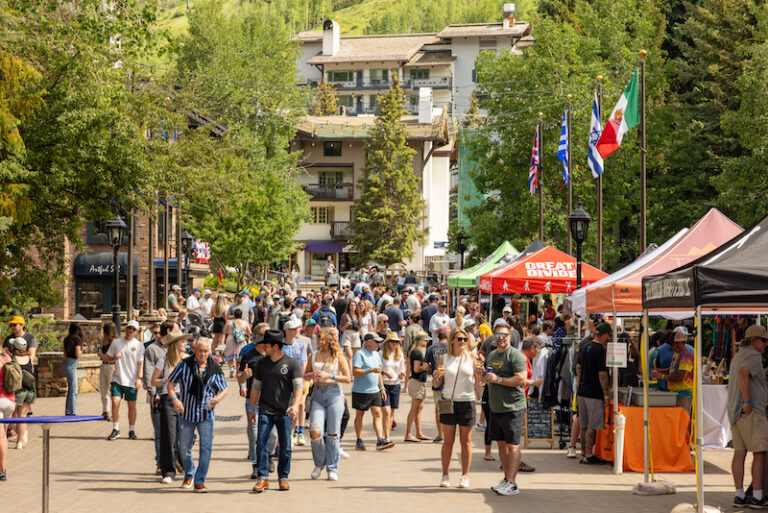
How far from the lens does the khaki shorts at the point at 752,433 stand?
1056 centimetres

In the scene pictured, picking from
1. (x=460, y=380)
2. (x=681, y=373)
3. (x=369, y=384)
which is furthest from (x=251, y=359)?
(x=681, y=373)

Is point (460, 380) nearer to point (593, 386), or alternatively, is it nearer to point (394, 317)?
point (593, 386)

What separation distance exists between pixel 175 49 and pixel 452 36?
9352 cm

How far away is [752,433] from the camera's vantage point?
34.8ft

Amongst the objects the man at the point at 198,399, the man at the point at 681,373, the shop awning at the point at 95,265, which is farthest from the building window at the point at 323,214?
the man at the point at 198,399

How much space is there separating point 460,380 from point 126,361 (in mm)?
6028

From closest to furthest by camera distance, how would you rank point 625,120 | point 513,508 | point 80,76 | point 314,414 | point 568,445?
point 513,508, point 314,414, point 568,445, point 80,76, point 625,120

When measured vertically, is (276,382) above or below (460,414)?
above

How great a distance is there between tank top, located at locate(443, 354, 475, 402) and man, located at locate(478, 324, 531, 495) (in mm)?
286

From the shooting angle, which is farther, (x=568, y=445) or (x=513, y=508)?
(x=568, y=445)

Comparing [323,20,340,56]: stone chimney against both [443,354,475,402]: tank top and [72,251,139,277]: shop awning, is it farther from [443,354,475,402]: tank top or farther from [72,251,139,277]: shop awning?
[443,354,475,402]: tank top

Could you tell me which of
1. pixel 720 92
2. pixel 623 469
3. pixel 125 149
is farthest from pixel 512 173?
pixel 623 469

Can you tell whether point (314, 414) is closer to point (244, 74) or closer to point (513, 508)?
point (513, 508)

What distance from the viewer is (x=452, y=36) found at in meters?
107
